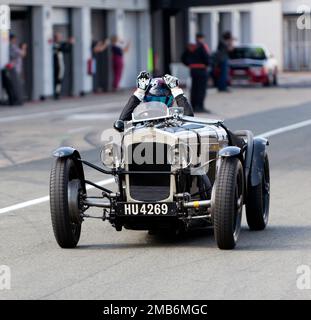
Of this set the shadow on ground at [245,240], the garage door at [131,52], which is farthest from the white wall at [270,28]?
the shadow on ground at [245,240]

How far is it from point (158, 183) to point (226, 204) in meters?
0.76

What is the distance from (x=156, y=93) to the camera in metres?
11.7

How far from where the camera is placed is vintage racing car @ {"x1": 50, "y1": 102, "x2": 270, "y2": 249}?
10211 millimetres

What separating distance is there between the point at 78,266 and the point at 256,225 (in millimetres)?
2338

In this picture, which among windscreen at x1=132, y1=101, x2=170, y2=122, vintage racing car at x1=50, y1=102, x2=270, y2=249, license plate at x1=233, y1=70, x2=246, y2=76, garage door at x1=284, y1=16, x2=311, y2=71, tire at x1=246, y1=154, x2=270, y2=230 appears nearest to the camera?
vintage racing car at x1=50, y1=102, x2=270, y2=249

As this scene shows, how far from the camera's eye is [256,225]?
37.4ft

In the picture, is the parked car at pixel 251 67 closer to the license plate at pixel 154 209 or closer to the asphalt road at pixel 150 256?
the asphalt road at pixel 150 256

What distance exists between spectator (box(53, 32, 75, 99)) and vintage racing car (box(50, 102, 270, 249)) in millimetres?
26064

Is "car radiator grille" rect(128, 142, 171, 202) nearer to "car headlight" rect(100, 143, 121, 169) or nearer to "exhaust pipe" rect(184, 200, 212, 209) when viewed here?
"car headlight" rect(100, 143, 121, 169)

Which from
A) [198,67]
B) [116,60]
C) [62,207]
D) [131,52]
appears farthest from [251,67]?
[62,207]

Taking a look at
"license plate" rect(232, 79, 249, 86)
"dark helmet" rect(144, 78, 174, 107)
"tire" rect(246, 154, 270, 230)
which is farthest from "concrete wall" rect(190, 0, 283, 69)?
"tire" rect(246, 154, 270, 230)
